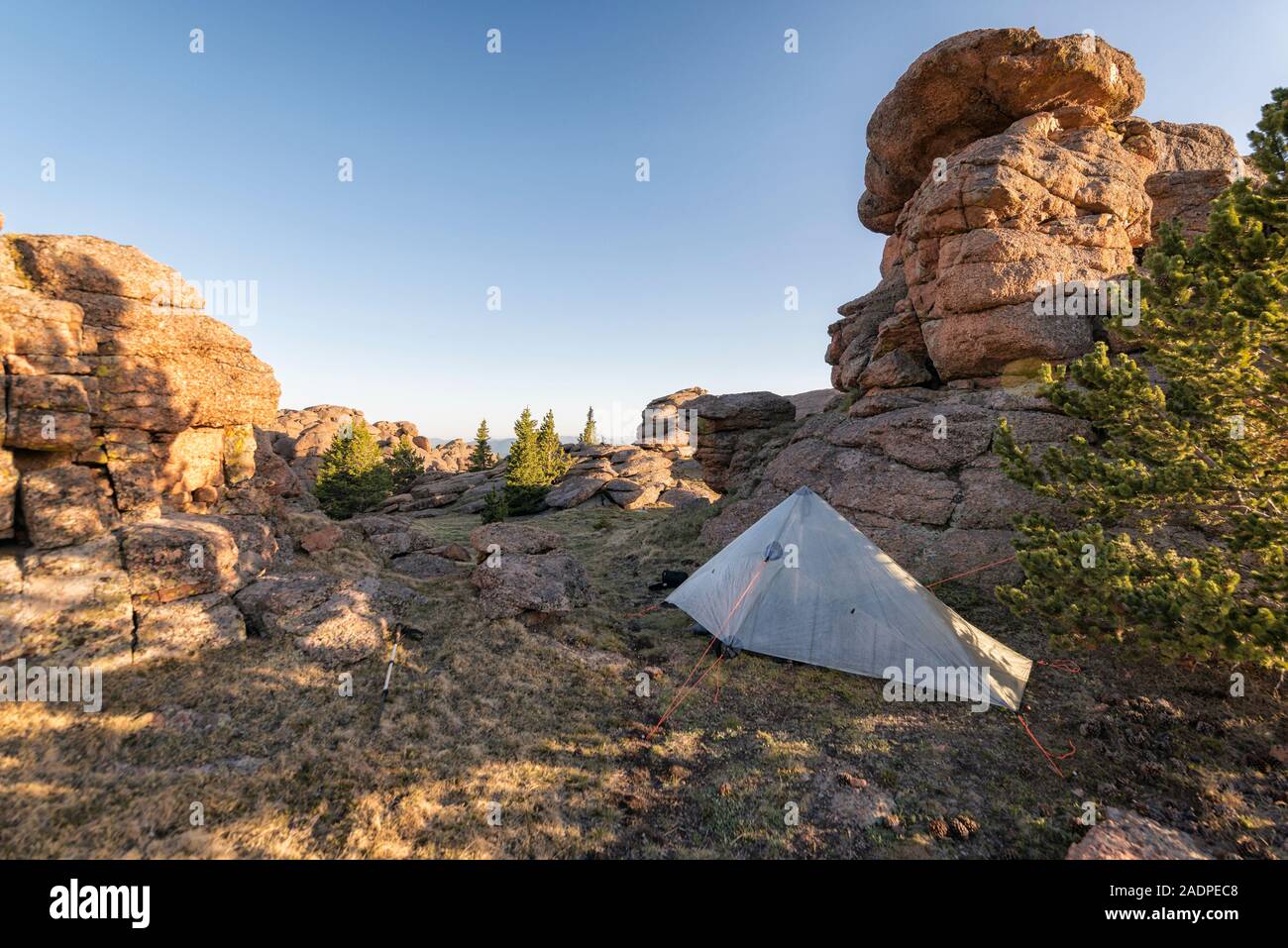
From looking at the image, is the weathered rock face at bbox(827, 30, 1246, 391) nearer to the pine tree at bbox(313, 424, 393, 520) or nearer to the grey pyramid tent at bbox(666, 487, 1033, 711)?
the grey pyramid tent at bbox(666, 487, 1033, 711)

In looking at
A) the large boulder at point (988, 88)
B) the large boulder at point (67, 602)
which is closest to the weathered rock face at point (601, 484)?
the large boulder at point (988, 88)

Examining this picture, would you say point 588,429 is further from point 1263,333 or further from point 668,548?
point 1263,333

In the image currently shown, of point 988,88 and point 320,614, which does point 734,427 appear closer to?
point 988,88

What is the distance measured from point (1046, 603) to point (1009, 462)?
3.59m

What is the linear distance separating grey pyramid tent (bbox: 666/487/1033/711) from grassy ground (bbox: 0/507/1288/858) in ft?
2.18

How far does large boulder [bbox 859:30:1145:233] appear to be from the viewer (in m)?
19.7

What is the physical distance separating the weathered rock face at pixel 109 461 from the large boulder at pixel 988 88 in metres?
30.6

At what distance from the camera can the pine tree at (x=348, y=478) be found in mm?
43344

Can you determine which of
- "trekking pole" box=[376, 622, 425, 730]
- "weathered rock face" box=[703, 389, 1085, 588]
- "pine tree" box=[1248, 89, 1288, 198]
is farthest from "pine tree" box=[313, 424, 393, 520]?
"pine tree" box=[1248, 89, 1288, 198]

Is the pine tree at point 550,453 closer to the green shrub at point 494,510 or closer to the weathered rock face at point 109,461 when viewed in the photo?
the green shrub at point 494,510

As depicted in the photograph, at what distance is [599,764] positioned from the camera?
815 cm
